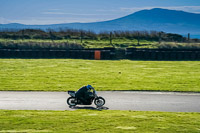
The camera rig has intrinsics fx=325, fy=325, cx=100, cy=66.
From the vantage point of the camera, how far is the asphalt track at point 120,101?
14102 millimetres

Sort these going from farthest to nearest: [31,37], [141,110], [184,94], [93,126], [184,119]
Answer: [31,37] → [184,94] → [141,110] → [184,119] → [93,126]

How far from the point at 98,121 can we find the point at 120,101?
437 cm

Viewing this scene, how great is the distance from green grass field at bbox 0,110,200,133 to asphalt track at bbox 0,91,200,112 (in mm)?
1263

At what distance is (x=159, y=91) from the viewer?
61.4 ft

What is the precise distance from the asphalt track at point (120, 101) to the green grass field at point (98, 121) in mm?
1263

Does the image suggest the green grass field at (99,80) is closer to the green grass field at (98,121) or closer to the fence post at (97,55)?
the green grass field at (98,121)

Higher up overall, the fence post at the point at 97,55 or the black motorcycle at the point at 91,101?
the fence post at the point at 97,55

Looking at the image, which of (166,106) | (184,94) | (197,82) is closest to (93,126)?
(166,106)

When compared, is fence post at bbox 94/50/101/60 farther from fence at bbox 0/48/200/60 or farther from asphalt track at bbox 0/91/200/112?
asphalt track at bbox 0/91/200/112

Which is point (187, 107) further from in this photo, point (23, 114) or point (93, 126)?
point (23, 114)

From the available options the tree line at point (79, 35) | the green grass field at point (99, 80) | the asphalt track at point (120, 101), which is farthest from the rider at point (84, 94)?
the tree line at point (79, 35)

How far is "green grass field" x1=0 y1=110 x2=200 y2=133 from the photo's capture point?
10320 millimetres

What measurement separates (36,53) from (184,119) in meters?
31.5

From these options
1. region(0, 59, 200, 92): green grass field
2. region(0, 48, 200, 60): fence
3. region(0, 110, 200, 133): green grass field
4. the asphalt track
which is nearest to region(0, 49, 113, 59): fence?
region(0, 48, 200, 60): fence
